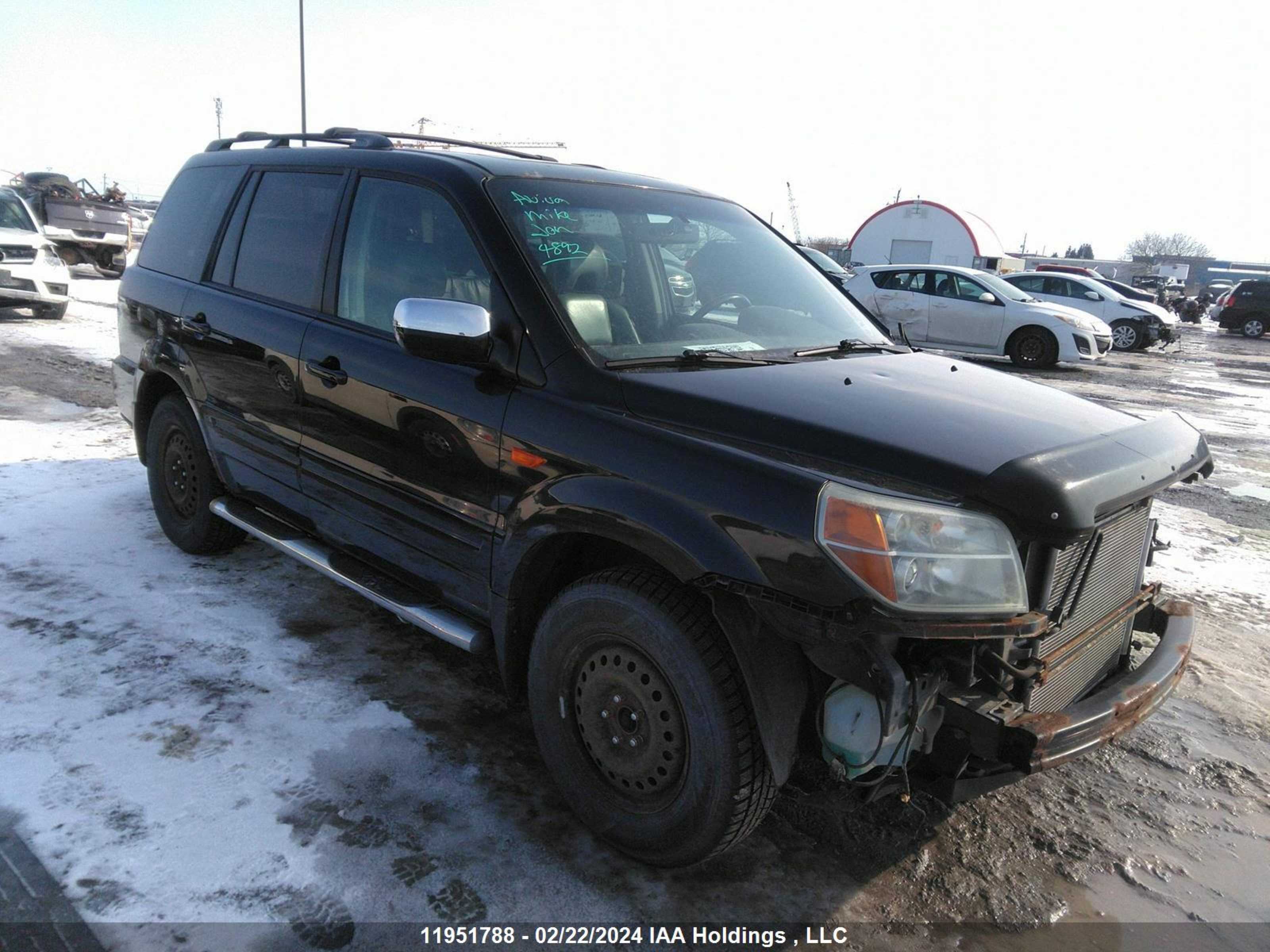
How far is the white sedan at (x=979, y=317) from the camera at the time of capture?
15164mm

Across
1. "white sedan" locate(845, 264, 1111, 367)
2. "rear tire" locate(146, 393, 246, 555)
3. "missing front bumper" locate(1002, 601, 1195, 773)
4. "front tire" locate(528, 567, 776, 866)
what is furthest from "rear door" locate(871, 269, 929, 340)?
"front tire" locate(528, 567, 776, 866)

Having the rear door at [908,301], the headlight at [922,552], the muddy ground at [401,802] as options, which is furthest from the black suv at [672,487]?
the rear door at [908,301]

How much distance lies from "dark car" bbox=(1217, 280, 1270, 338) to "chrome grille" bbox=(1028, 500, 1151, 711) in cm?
3258

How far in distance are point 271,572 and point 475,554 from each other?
2.09 metres

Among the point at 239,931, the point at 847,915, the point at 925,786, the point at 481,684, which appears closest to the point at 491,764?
the point at 481,684

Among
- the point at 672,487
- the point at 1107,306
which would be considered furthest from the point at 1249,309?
the point at 672,487

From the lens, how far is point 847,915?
2.46 m

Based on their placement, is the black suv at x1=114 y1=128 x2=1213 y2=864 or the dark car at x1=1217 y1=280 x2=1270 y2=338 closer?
the black suv at x1=114 y1=128 x2=1213 y2=864

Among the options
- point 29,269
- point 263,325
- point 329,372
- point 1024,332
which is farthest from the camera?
point 1024,332

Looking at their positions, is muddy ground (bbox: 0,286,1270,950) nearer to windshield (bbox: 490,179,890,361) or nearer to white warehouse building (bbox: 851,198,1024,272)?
windshield (bbox: 490,179,890,361)

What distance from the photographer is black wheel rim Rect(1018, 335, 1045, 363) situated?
50.1 feet

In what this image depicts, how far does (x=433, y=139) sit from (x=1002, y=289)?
13.7 meters

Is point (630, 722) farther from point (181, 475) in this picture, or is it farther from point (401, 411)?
point (181, 475)

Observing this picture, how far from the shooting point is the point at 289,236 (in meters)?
3.76
